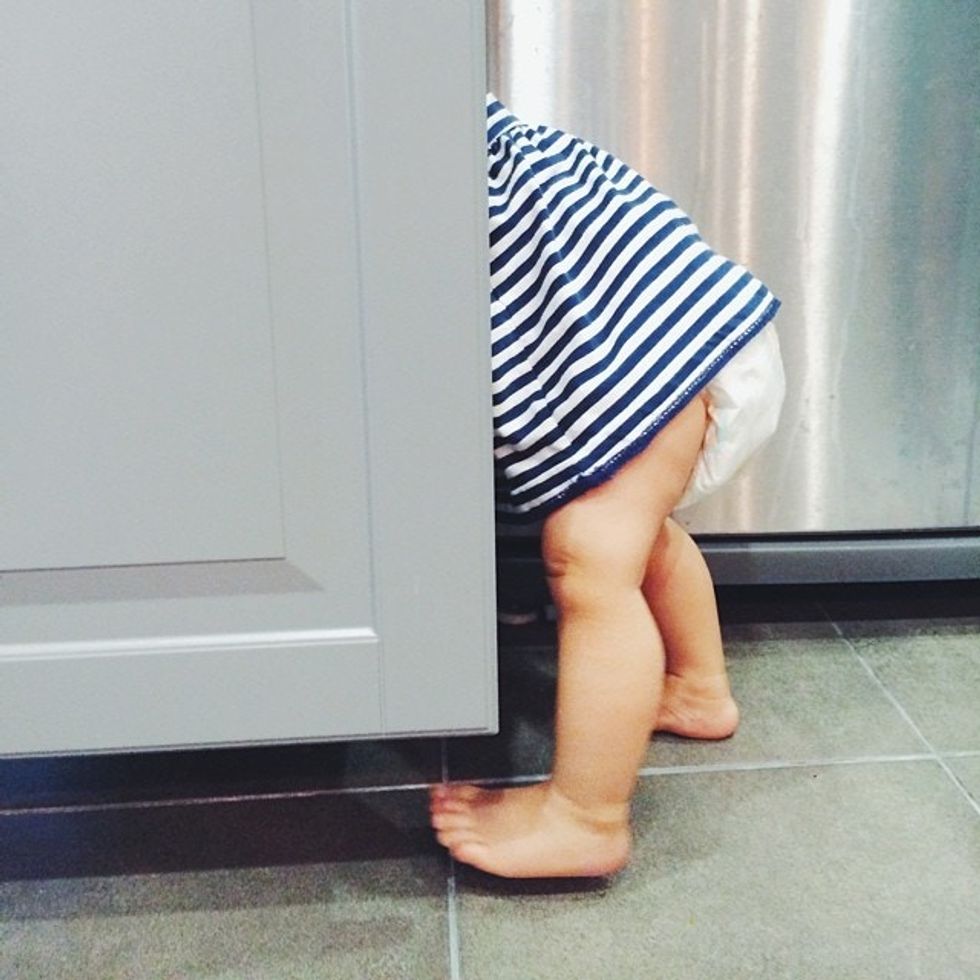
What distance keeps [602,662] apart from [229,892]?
28cm

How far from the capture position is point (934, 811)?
776 mm

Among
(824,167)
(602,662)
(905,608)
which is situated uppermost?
(824,167)

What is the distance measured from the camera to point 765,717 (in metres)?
0.90

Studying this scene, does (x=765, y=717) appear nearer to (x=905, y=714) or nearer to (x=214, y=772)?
(x=905, y=714)

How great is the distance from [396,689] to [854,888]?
322 millimetres

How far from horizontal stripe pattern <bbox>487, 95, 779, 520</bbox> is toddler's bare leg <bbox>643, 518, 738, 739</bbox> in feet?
0.72

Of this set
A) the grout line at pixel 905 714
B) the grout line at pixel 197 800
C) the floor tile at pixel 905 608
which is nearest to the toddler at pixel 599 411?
the grout line at pixel 197 800

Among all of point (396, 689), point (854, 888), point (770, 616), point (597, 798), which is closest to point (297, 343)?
point (396, 689)

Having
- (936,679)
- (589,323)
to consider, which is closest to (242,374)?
(589,323)

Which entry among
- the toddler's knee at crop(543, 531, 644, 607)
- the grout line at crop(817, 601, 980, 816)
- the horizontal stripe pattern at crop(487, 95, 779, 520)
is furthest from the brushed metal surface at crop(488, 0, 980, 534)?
the toddler's knee at crop(543, 531, 644, 607)

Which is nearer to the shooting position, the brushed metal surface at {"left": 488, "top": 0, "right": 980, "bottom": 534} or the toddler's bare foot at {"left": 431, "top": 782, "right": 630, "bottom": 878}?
the toddler's bare foot at {"left": 431, "top": 782, "right": 630, "bottom": 878}

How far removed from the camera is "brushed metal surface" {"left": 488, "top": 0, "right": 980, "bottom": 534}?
874mm

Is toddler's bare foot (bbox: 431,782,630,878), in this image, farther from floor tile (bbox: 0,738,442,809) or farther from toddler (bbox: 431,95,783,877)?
floor tile (bbox: 0,738,442,809)

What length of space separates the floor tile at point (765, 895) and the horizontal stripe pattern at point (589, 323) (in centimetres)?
25
